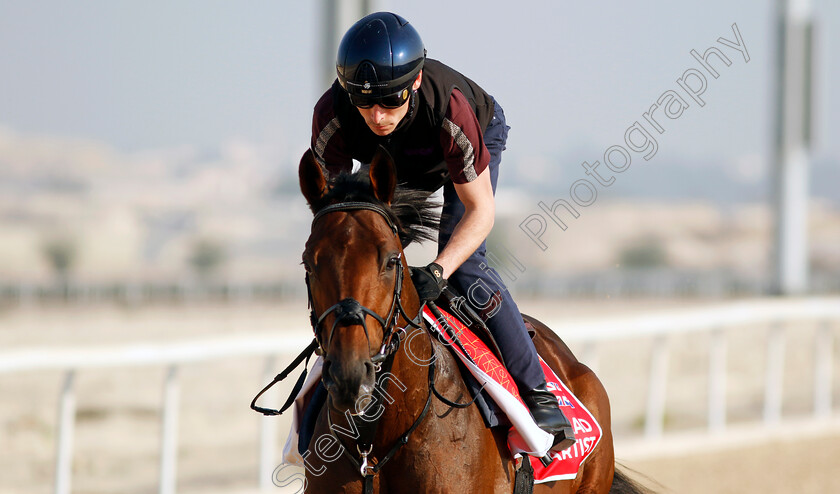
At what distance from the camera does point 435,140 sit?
3197 mm

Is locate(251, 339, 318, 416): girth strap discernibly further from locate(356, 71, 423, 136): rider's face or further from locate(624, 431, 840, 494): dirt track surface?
locate(624, 431, 840, 494): dirt track surface

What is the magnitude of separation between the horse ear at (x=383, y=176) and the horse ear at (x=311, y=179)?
0.15m

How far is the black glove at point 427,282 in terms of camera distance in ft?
9.46

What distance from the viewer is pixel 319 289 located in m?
2.53

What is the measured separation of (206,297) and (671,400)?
53.3ft

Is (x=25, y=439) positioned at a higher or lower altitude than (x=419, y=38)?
higher

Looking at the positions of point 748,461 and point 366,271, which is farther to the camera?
point 748,461

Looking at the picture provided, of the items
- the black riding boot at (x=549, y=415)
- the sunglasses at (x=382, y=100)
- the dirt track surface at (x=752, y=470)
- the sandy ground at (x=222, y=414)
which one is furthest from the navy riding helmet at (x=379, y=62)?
the dirt track surface at (x=752, y=470)

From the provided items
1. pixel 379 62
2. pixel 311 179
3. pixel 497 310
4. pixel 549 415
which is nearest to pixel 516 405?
pixel 549 415

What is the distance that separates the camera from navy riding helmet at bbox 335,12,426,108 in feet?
9.41

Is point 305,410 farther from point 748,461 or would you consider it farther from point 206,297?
point 206,297

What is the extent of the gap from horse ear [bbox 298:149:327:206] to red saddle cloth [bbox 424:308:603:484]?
0.60m

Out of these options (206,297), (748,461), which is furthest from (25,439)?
(206,297)

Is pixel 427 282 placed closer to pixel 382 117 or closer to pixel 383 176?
pixel 383 176
